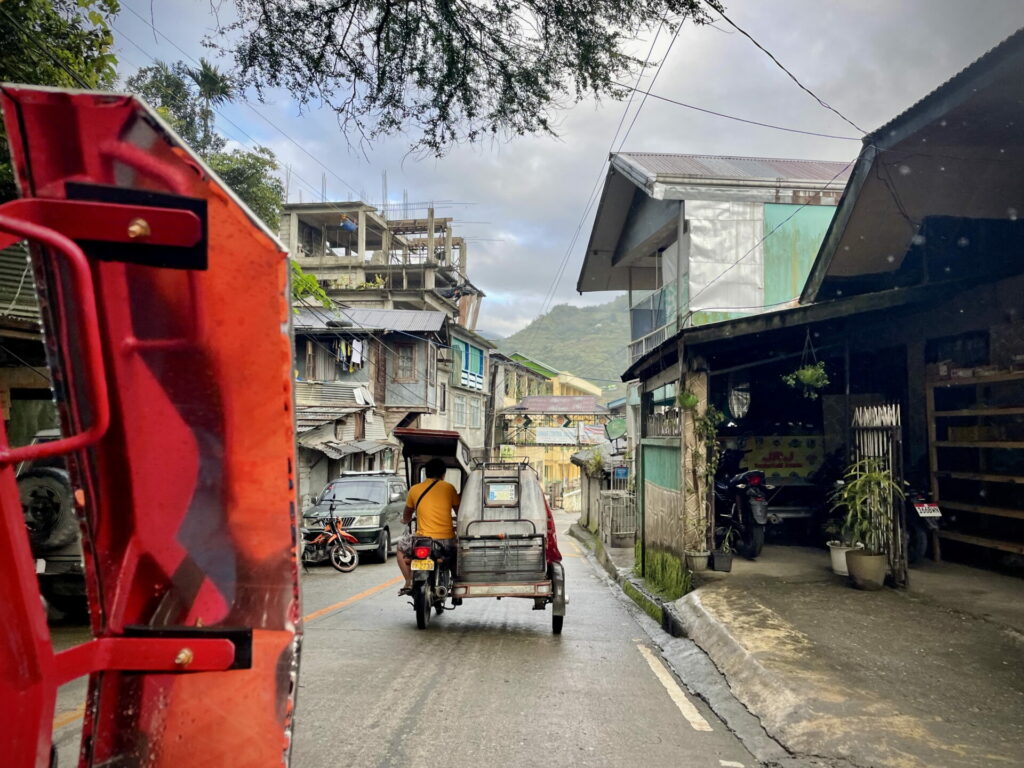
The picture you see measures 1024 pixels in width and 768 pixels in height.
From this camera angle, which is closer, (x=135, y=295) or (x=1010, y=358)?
(x=135, y=295)

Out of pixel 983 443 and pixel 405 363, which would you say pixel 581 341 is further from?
pixel 983 443

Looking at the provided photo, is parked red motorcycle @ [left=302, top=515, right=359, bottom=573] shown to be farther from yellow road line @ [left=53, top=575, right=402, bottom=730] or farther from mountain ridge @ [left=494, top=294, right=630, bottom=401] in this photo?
mountain ridge @ [left=494, top=294, right=630, bottom=401]

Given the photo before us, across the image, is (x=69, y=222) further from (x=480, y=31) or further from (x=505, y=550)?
(x=505, y=550)

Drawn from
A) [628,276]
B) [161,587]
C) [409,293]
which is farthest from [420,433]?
[409,293]

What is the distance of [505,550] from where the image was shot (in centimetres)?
821

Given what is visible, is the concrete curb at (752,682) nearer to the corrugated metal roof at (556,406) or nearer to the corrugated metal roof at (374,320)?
the corrugated metal roof at (374,320)

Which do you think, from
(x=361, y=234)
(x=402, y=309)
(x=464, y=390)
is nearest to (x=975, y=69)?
(x=402, y=309)

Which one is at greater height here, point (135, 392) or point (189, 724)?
point (135, 392)

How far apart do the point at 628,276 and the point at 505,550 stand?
15598mm

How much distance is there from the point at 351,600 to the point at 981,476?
331 inches

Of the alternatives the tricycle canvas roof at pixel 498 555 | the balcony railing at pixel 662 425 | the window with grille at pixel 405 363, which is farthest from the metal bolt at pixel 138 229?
the window with grille at pixel 405 363

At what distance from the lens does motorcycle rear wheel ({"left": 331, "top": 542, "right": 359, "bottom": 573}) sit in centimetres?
1431

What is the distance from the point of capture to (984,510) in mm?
9266

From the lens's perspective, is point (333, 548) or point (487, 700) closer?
point (487, 700)
